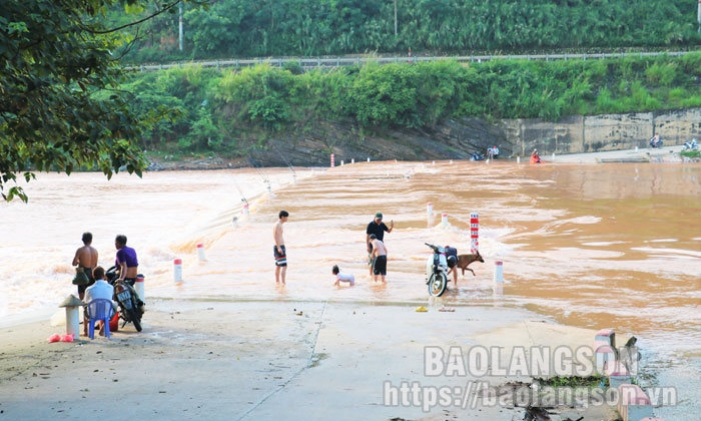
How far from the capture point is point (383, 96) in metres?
66.8

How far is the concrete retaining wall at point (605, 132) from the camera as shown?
66.6m

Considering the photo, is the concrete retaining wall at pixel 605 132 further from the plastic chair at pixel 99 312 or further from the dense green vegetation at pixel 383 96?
the plastic chair at pixel 99 312

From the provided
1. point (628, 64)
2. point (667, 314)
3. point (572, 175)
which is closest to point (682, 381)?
point (667, 314)

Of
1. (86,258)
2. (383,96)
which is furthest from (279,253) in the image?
(383,96)

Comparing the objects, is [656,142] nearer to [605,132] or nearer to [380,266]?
[605,132]

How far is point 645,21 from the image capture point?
80.3 m

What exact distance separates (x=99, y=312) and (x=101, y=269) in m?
0.63

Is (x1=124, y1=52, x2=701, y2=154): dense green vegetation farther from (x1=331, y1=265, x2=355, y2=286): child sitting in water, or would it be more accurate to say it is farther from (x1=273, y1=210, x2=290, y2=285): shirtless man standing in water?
(x1=331, y1=265, x2=355, y2=286): child sitting in water

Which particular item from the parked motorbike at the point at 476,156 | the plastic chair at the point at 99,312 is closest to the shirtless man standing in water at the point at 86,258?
A: the plastic chair at the point at 99,312

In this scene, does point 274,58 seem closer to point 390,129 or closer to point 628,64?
point 390,129

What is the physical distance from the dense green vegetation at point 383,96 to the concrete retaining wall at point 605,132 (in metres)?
0.94

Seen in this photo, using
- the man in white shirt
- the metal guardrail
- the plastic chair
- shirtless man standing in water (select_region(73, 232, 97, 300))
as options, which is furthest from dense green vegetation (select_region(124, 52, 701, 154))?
the plastic chair

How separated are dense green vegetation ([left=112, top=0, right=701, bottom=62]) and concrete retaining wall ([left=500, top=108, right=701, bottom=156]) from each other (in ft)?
48.6

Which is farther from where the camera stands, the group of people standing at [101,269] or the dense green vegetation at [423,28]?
the dense green vegetation at [423,28]
